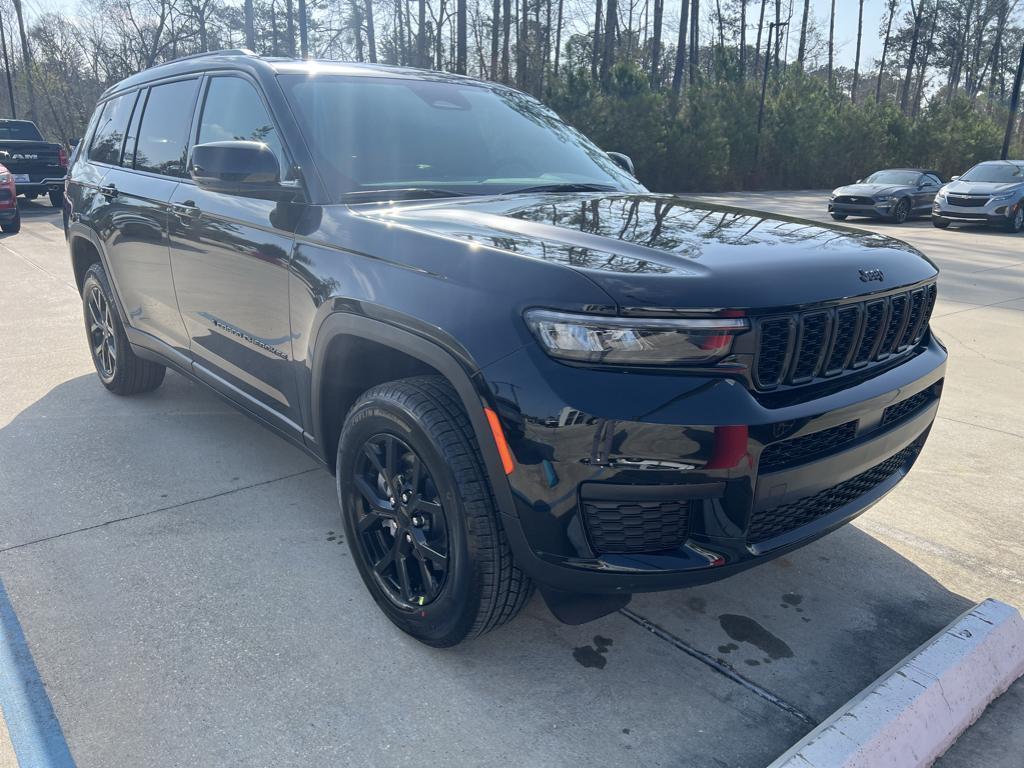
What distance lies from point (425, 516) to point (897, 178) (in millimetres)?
20508

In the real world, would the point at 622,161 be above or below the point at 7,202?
above

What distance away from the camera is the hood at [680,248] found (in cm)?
204

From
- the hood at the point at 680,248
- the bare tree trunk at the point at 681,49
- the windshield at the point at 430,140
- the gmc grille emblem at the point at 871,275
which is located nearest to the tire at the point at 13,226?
the windshield at the point at 430,140

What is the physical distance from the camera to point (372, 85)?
3.38m

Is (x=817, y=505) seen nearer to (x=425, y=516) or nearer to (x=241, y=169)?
(x=425, y=516)

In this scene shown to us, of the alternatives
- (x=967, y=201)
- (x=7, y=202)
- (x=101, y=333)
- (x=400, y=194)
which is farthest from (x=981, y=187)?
(x=7, y=202)

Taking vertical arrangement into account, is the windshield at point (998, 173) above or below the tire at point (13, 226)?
above

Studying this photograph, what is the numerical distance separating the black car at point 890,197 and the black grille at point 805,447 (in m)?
18.3

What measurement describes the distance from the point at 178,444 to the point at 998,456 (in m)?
4.32

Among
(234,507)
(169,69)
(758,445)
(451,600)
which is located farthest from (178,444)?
(758,445)

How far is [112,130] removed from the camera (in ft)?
15.7

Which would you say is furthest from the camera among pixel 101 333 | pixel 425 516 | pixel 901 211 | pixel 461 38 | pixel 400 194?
pixel 461 38

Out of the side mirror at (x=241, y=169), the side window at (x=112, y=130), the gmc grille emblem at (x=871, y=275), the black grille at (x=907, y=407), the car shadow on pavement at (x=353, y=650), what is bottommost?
the car shadow on pavement at (x=353, y=650)

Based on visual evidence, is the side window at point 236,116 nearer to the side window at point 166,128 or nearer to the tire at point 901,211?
the side window at point 166,128
